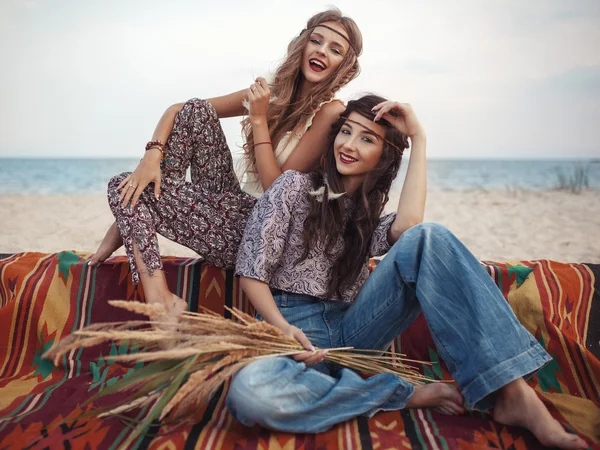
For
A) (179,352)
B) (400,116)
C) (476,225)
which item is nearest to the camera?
(179,352)

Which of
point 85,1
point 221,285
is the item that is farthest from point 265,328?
point 85,1

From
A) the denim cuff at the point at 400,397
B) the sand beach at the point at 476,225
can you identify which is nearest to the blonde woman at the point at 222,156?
the denim cuff at the point at 400,397

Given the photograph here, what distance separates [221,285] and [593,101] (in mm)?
19708

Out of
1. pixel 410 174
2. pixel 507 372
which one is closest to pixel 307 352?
pixel 507 372

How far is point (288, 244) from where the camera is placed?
8.00 feet

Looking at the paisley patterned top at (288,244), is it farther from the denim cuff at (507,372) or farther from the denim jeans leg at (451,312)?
the denim cuff at (507,372)

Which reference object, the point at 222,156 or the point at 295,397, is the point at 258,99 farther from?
the point at 295,397

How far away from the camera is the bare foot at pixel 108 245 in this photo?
2.82 m

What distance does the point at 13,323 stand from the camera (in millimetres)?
2773

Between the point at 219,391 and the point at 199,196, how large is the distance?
0.90m

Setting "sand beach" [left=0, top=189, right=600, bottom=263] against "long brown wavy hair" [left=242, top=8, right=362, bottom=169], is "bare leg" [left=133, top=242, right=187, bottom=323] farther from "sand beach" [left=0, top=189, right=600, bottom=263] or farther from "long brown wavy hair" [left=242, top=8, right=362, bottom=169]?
"sand beach" [left=0, top=189, right=600, bottom=263]

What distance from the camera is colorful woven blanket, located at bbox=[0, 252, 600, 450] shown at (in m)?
1.91

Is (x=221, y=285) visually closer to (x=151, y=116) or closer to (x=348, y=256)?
(x=348, y=256)

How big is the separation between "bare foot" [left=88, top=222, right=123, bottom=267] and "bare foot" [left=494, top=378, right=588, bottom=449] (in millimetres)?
1844
